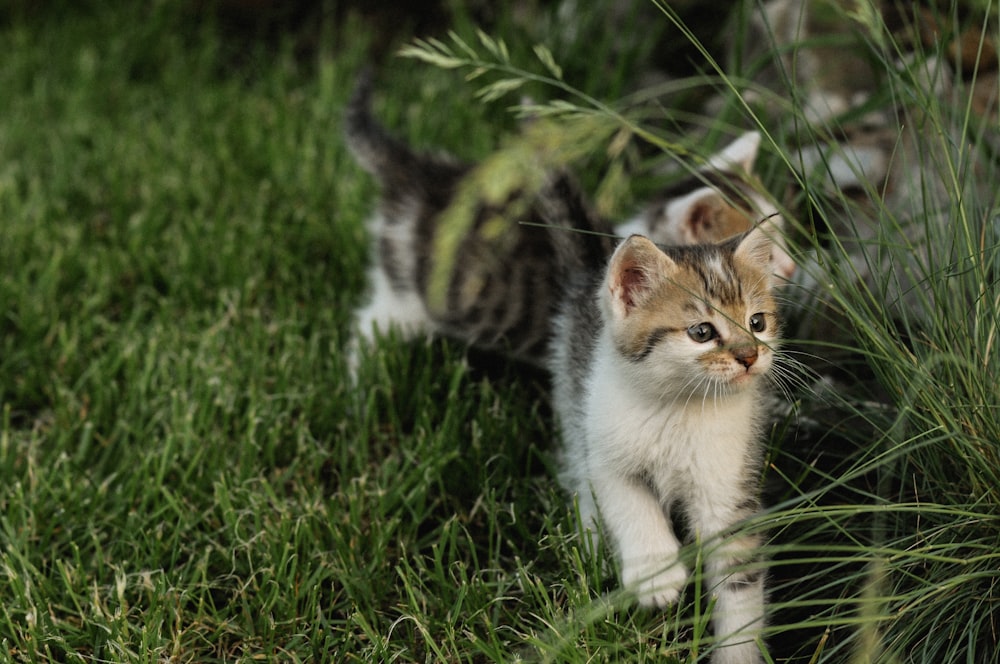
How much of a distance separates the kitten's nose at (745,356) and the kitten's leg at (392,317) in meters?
1.64

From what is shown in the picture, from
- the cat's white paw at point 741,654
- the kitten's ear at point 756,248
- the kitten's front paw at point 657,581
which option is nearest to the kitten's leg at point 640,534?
the kitten's front paw at point 657,581

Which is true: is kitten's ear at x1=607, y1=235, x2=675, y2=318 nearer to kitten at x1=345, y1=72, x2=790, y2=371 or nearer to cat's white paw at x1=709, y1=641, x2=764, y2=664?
kitten at x1=345, y1=72, x2=790, y2=371

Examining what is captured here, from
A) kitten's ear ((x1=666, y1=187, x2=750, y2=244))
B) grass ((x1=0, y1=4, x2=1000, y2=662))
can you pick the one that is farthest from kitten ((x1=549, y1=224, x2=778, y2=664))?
kitten's ear ((x1=666, y1=187, x2=750, y2=244))

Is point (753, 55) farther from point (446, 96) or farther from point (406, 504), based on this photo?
point (406, 504)

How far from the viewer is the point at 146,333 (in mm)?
3795

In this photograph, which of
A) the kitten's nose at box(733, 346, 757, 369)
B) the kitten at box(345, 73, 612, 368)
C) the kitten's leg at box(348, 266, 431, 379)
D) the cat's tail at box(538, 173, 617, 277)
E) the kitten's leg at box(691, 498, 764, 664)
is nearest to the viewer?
the kitten's nose at box(733, 346, 757, 369)

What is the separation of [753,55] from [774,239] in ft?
7.22

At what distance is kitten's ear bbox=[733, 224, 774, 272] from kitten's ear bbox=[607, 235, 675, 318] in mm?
170

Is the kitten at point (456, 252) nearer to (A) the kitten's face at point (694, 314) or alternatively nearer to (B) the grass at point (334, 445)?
(B) the grass at point (334, 445)

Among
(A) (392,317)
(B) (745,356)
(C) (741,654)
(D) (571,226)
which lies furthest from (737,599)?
(A) (392,317)

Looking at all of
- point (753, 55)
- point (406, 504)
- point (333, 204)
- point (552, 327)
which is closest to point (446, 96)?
point (333, 204)

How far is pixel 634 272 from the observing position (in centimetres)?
243

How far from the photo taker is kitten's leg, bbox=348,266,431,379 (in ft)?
12.2

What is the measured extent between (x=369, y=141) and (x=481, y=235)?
59cm
